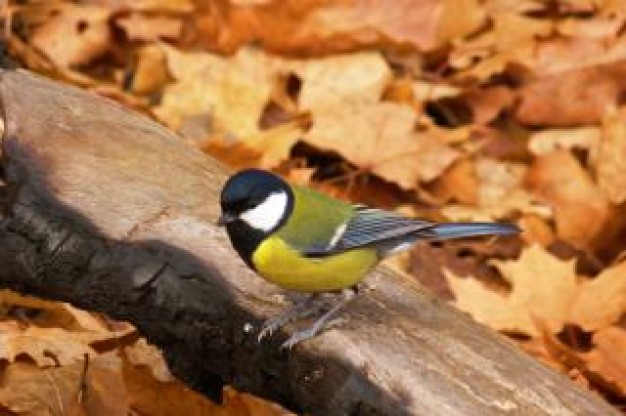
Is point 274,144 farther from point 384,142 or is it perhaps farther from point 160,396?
point 160,396

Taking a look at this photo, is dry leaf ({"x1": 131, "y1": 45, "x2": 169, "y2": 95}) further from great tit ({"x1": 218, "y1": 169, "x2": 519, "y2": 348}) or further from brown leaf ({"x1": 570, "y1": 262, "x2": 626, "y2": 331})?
great tit ({"x1": 218, "y1": 169, "x2": 519, "y2": 348})

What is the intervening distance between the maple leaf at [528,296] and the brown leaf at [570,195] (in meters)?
0.44

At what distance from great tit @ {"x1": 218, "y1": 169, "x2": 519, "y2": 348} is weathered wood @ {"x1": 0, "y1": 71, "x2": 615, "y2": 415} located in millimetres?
81

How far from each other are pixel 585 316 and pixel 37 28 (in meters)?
2.41

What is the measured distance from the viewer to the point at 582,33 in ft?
16.2

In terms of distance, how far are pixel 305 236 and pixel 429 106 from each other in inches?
85.0

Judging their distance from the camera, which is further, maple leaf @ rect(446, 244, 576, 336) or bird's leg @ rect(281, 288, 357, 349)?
maple leaf @ rect(446, 244, 576, 336)

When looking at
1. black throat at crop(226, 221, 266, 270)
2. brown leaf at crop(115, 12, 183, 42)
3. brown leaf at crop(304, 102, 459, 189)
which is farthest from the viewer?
brown leaf at crop(115, 12, 183, 42)

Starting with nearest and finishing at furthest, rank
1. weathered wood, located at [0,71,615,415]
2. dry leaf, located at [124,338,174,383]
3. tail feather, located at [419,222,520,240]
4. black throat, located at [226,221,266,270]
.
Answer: weathered wood, located at [0,71,615,415]
black throat, located at [226,221,266,270]
tail feather, located at [419,222,520,240]
dry leaf, located at [124,338,174,383]

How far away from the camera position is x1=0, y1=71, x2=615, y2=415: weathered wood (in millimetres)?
2660

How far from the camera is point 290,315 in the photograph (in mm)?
2838

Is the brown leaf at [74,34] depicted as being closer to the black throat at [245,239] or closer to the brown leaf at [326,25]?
the brown leaf at [326,25]

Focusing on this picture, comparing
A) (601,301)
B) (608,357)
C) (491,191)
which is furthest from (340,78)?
(608,357)

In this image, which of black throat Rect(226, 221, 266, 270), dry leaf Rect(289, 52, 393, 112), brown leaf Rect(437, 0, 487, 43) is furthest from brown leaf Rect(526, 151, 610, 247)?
black throat Rect(226, 221, 266, 270)
